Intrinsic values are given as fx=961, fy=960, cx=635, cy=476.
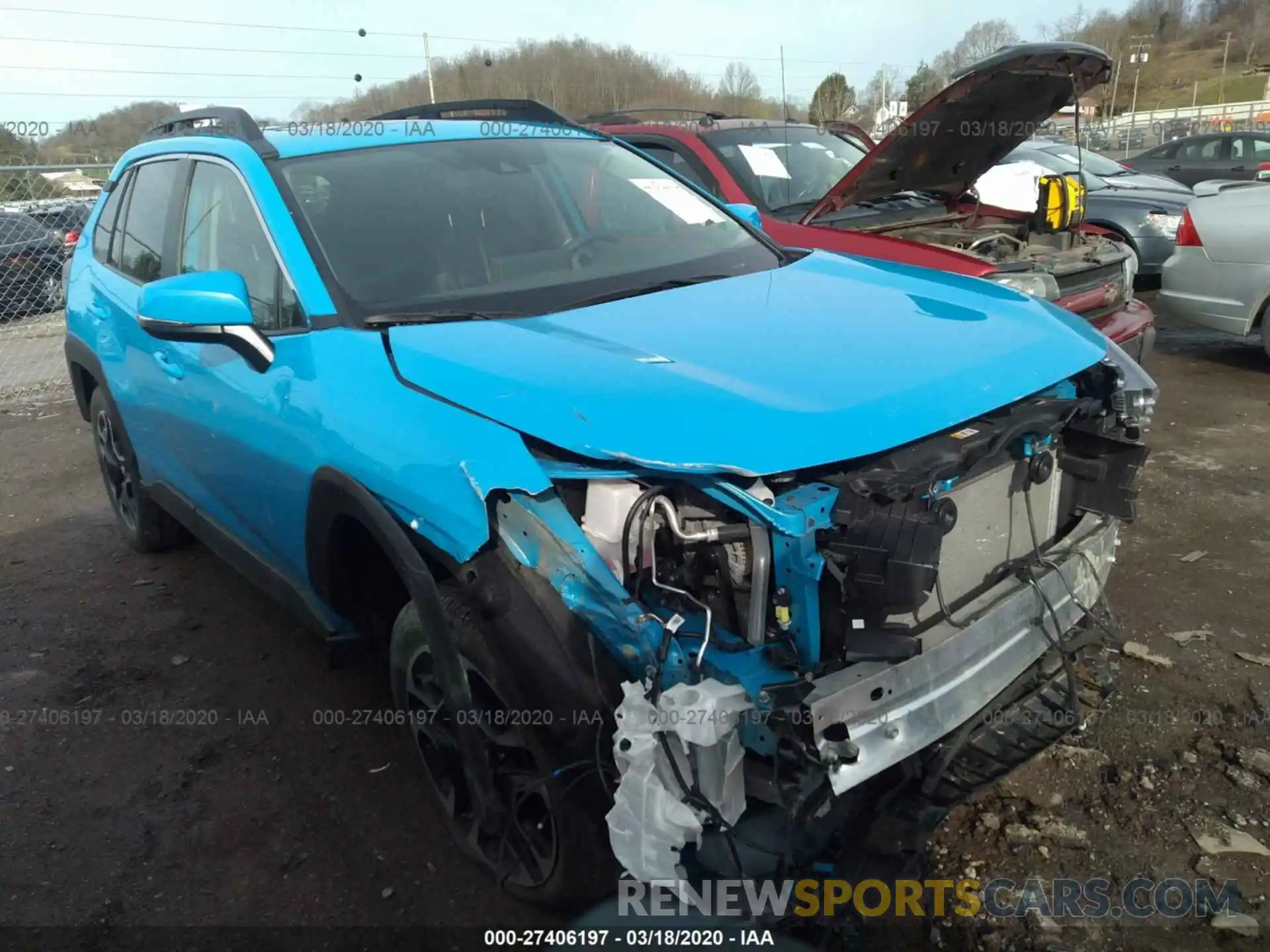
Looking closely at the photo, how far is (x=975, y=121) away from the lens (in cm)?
554

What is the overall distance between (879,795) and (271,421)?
198 cm

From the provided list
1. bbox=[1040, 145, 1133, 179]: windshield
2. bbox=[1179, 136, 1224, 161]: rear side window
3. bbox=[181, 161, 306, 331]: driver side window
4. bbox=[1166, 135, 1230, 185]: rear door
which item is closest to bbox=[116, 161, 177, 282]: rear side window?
bbox=[181, 161, 306, 331]: driver side window

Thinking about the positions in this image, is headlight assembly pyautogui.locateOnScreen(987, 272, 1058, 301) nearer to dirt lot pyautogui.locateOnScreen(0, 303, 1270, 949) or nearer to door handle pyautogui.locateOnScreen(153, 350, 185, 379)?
dirt lot pyautogui.locateOnScreen(0, 303, 1270, 949)

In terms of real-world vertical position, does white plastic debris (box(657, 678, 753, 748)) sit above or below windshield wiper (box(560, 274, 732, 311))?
below

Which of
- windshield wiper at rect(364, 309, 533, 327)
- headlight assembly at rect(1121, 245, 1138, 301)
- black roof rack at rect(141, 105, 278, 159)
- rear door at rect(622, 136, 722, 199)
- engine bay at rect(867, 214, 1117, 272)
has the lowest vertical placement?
headlight assembly at rect(1121, 245, 1138, 301)

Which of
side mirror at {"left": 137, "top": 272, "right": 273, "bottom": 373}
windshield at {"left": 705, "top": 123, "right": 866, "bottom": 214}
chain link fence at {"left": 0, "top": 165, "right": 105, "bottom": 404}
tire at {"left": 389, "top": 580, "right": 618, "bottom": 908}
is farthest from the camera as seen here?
chain link fence at {"left": 0, "top": 165, "right": 105, "bottom": 404}

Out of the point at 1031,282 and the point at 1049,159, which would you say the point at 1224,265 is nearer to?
the point at 1031,282

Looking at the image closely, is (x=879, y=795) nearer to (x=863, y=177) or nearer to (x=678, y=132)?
(x=863, y=177)

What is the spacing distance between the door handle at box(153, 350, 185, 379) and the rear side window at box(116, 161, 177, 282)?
1.35ft

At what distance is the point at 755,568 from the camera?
6.61 feet

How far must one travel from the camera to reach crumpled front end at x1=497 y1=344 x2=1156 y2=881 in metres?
1.92

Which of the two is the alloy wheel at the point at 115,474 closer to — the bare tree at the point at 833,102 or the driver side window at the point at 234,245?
the driver side window at the point at 234,245

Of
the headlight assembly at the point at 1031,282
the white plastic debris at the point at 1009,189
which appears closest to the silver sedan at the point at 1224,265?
the white plastic debris at the point at 1009,189

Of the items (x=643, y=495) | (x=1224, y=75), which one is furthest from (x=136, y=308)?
(x=1224, y=75)
